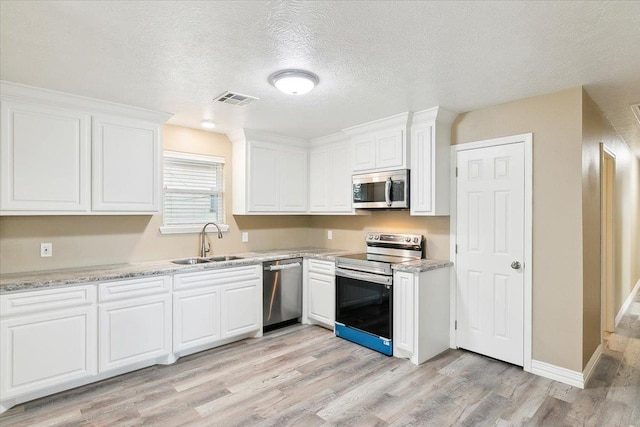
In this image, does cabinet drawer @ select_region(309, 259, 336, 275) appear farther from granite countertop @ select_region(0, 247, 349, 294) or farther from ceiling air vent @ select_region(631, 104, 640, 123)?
ceiling air vent @ select_region(631, 104, 640, 123)

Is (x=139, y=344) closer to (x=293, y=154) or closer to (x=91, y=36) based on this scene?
(x=91, y=36)

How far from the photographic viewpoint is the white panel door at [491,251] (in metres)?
3.14

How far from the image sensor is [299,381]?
2.94m

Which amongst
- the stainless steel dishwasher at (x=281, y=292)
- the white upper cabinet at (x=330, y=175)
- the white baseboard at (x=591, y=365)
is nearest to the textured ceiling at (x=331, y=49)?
the white upper cabinet at (x=330, y=175)

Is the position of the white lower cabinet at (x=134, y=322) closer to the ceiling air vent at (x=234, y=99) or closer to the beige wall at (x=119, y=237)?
the beige wall at (x=119, y=237)

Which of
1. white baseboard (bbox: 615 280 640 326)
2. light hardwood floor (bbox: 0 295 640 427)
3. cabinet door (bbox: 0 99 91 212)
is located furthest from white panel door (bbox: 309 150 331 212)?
white baseboard (bbox: 615 280 640 326)

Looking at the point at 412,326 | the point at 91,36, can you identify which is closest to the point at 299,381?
the point at 412,326

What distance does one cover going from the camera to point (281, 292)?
13.8ft

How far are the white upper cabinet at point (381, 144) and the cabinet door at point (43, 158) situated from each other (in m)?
2.72

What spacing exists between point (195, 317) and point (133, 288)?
2.20ft

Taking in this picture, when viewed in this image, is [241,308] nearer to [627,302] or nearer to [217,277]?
[217,277]

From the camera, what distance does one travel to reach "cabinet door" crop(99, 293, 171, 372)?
2.88m

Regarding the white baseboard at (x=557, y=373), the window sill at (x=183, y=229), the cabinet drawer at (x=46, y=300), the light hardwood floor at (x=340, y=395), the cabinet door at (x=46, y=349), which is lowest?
the light hardwood floor at (x=340, y=395)

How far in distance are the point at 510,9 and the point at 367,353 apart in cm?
307
